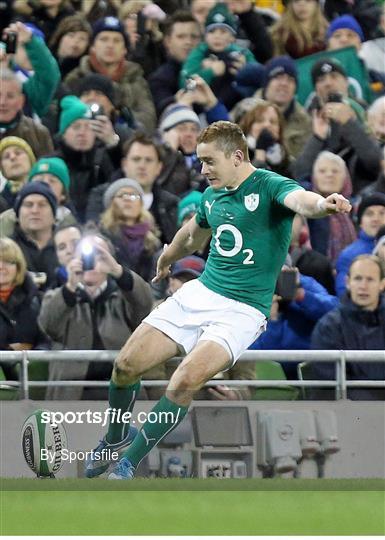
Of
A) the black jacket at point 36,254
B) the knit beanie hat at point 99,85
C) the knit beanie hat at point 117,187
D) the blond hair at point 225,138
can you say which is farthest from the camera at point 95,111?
the blond hair at point 225,138

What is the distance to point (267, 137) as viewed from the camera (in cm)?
1177

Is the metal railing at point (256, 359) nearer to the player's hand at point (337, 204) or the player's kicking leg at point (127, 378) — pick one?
the player's kicking leg at point (127, 378)

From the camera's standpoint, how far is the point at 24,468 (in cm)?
884

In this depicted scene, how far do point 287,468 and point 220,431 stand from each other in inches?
18.3

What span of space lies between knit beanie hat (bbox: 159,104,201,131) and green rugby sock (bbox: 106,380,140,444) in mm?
3777

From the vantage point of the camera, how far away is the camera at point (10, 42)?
39.8 feet

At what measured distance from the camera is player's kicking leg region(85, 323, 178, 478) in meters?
8.42

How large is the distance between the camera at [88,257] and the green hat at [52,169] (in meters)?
1.54

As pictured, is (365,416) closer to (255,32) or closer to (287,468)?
(287,468)

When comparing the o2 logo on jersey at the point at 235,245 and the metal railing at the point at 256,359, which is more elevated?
the o2 logo on jersey at the point at 235,245

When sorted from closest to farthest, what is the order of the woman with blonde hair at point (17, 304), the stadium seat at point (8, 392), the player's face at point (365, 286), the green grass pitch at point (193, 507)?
the green grass pitch at point (193, 507) → the stadium seat at point (8, 392) → the player's face at point (365, 286) → the woman with blonde hair at point (17, 304)

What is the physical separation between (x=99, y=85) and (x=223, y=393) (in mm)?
3955

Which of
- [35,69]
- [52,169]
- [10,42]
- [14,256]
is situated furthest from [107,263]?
[10,42]

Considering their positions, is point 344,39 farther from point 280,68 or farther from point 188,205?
point 188,205
